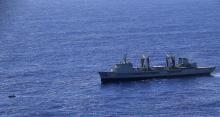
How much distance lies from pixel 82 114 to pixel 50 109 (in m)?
7.77

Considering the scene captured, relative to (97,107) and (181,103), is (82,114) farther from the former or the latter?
(181,103)

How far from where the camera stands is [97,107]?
199 meters

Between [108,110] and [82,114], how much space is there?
5.90 m

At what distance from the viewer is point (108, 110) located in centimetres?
19625

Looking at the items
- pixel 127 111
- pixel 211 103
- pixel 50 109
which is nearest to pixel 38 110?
pixel 50 109

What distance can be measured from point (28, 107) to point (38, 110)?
12.3ft

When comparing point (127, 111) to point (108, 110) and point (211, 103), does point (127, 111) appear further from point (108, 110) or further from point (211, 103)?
point (211, 103)

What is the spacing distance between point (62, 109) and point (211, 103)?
29680 mm

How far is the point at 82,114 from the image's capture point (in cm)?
19325

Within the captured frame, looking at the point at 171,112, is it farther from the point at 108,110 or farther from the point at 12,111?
the point at 12,111

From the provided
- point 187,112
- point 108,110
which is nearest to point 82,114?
point 108,110

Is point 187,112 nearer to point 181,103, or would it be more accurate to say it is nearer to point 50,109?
point 181,103

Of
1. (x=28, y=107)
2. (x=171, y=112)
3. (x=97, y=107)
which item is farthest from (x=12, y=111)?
(x=171, y=112)

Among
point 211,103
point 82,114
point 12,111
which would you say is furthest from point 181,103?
point 12,111
